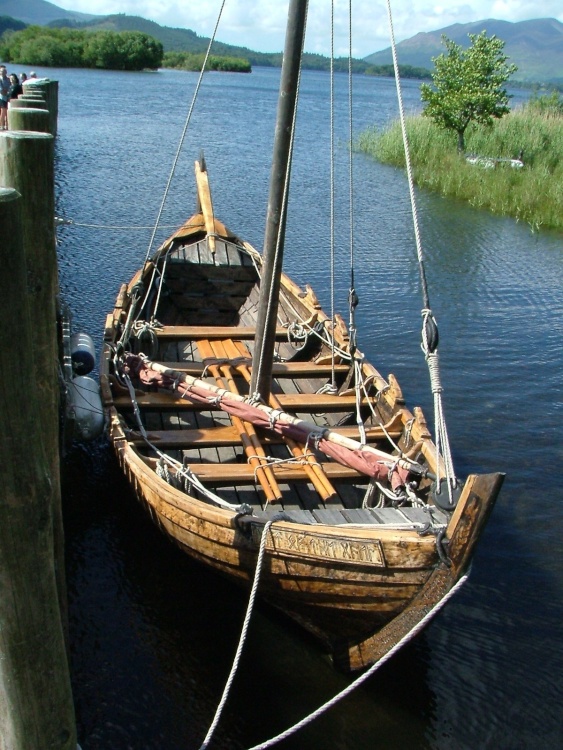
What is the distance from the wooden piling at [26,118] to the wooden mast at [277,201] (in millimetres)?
2296

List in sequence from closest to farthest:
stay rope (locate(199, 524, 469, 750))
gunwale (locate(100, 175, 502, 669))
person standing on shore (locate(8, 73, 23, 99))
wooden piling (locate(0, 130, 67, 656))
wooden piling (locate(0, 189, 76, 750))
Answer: wooden piling (locate(0, 189, 76, 750)), wooden piling (locate(0, 130, 67, 656)), stay rope (locate(199, 524, 469, 750)), gunwale (locate(100, 175, 502, 669)), person standing on shore (locate(8, 73, 23, 99))

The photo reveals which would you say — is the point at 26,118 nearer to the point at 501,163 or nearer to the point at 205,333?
the point at 205,333

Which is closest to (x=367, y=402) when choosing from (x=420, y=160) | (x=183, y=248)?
(x=183, y=248)

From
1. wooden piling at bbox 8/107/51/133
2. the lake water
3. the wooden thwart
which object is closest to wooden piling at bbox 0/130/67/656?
wooden piling at bbox 8/107/51/133

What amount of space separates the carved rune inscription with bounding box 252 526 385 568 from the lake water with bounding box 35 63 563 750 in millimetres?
1583

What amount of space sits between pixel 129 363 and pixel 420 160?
22290mm

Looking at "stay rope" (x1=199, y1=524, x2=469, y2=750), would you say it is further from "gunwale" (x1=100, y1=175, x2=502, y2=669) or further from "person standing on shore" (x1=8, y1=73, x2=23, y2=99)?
"person standing on shore" (x1=8, y1=73, x2=23, y2=99)

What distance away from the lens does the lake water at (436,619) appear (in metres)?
6.39

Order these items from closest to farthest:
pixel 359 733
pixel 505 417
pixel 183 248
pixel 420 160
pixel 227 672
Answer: pixel 359 733, pixel 227 672, pixel 505 417, pixel 183 248, pixel 420 160

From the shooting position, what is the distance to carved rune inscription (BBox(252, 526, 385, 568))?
554 centimetres

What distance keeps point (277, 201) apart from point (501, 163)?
71.5 ft

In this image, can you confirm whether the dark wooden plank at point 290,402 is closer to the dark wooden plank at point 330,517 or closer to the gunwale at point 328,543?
Answer: the gunwale at point 328,543

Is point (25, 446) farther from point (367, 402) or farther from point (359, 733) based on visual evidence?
point (367, 402)

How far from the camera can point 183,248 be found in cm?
1245
